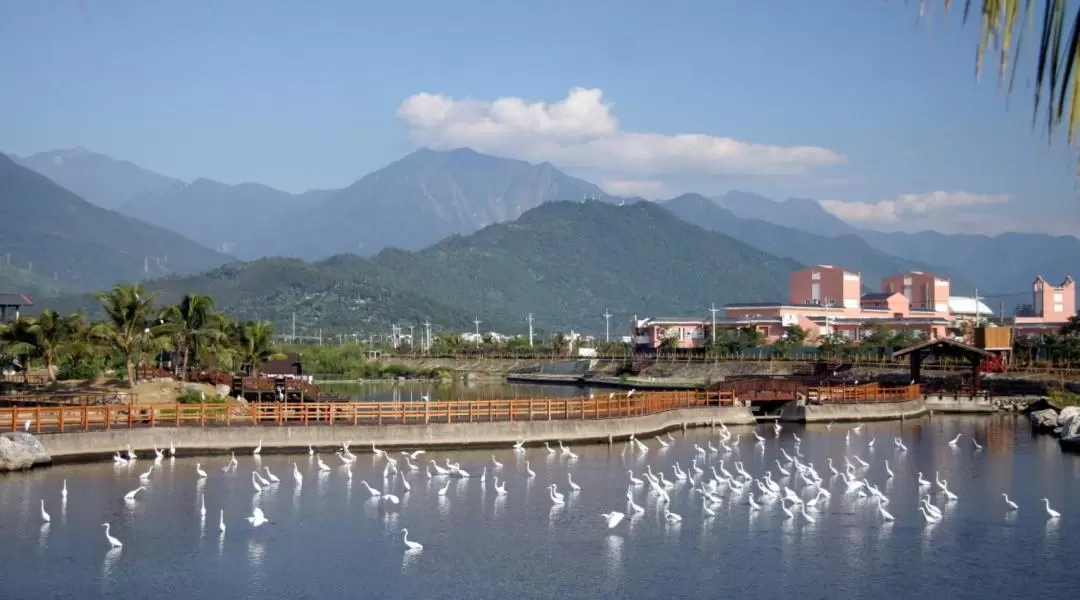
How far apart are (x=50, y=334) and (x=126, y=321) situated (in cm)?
750

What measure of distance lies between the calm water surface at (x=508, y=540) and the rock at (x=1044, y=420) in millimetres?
16431

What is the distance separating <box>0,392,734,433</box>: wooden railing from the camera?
4081 centimetres

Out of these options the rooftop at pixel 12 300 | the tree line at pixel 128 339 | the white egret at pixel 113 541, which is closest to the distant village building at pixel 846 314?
the tree line at pixel 128 339

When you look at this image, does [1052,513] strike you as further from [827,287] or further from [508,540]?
[827,287]

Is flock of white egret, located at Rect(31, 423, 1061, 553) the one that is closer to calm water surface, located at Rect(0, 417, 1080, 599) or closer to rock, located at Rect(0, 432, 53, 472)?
calm water surface, located at Rect(0, 417, 1080, 599)

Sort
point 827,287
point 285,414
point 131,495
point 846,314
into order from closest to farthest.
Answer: point 131,495, point 285,414, point 846,314, point 827,287

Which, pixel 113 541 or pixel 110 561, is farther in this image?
pixel 113 541

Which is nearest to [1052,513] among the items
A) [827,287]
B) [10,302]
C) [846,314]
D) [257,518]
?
[257,518]

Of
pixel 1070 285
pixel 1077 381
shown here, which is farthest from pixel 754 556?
pixel 1070 285

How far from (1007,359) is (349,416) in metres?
57.5

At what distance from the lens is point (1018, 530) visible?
96.7 ft

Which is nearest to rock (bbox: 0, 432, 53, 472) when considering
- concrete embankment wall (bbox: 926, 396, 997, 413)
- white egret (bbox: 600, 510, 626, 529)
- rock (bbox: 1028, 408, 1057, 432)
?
white egret (bbox: 600, 510, 626, 529)

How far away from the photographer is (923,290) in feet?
628

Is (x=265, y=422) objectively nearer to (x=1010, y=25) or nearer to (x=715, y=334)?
(x=1010, y=25)
